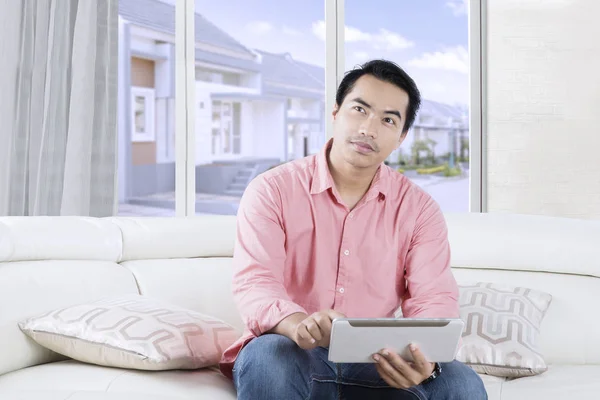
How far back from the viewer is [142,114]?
4336mm

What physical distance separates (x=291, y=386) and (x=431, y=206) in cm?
68

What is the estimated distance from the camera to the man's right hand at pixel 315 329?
1587mm

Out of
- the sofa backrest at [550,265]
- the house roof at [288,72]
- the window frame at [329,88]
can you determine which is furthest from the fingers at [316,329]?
the house roof at [288,72]

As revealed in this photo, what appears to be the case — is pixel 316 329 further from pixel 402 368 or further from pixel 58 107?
pixel 58 107

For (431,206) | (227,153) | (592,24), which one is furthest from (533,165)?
(431,206)

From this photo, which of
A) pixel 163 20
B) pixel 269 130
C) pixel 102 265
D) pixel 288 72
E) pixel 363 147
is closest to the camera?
pixel 363 147

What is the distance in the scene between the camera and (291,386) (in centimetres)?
162

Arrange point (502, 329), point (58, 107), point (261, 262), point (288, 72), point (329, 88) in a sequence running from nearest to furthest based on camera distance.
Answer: point (261, 262)
point (502, 329)
point (58, 107)
point (329, 88)
point (288, 72)

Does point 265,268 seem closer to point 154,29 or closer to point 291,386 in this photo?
point 291,386

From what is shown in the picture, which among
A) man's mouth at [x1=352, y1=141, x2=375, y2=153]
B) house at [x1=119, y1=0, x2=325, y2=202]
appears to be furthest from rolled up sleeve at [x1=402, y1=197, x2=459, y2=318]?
house at [x1=119, y1=0, x2=325, y2=202]

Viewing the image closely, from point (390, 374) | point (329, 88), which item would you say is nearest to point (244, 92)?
point (329, 88)

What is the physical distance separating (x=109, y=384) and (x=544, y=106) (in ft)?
11.1

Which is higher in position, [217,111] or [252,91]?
[252,91]

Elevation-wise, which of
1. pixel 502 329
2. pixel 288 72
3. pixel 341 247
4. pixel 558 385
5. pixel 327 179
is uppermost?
pixel 288 72
